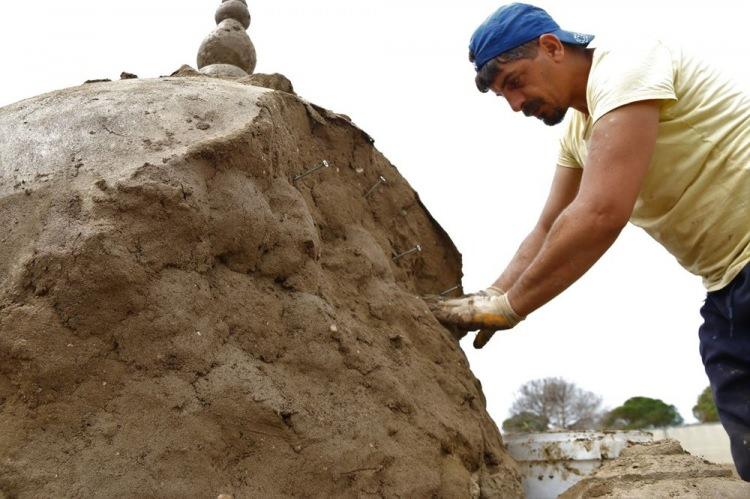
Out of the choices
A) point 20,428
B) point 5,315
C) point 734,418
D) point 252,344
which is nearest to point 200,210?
point 252,344

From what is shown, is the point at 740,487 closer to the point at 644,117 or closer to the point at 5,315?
the point at 644,117

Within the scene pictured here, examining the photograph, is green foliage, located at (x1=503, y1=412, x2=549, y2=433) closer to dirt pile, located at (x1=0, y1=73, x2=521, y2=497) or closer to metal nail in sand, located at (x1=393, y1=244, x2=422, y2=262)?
metal nail in sand, located at (x1=393, y1=244, x2=422, y2=262)

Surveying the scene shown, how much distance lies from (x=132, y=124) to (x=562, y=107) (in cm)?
151

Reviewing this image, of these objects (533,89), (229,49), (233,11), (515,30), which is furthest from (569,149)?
(233,11)

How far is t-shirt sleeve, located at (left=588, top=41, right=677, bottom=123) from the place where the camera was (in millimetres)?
1937

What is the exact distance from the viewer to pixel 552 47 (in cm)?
230

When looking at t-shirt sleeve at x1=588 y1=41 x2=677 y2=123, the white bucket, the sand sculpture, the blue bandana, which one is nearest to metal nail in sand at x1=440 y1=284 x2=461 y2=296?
the sand sculpture

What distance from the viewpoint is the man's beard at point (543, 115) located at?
238cm

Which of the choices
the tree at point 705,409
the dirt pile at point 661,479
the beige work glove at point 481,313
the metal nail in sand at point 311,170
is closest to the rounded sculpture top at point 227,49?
the metal nail in sand at point 311,170

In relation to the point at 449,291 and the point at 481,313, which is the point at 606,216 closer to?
the point at 481,313

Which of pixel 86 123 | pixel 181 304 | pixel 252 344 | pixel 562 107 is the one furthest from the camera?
pixel 562 107

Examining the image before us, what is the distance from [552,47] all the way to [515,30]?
0.14m

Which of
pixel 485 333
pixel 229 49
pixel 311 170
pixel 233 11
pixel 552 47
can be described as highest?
pixel 233 11

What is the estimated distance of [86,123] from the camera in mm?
2170
